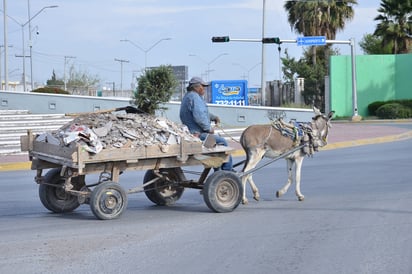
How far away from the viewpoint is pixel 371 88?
50.9m

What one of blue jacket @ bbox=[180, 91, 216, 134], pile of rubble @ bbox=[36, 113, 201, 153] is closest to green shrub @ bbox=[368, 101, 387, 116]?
blue jacket @ bbox=[180, 91, 216, 134]

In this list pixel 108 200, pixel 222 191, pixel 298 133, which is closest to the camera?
pixel 108 200

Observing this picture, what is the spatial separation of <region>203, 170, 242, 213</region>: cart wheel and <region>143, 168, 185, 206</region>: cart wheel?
887mm

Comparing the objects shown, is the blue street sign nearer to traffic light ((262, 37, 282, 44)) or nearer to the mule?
traffic light ((262, 37, 282, 44))

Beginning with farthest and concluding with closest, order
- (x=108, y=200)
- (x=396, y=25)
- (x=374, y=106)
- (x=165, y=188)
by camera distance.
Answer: (x=396, y=25) → (x=374, y=106) → (x=165, y=188) → (x=108, y=200)

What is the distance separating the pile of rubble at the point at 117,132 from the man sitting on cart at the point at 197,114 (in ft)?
0.97

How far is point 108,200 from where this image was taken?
10.4m

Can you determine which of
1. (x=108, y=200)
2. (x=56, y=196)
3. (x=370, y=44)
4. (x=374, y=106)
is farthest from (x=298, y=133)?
(x=370, y=44)

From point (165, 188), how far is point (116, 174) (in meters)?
1.58

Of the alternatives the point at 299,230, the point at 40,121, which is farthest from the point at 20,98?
the point at 299,230

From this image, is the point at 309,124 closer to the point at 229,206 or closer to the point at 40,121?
the point at 229,206

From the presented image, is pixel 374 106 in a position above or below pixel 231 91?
below

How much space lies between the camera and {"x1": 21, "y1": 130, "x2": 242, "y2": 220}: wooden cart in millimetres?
10250

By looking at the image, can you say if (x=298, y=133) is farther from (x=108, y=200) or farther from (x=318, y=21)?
(x=318, y=21)
